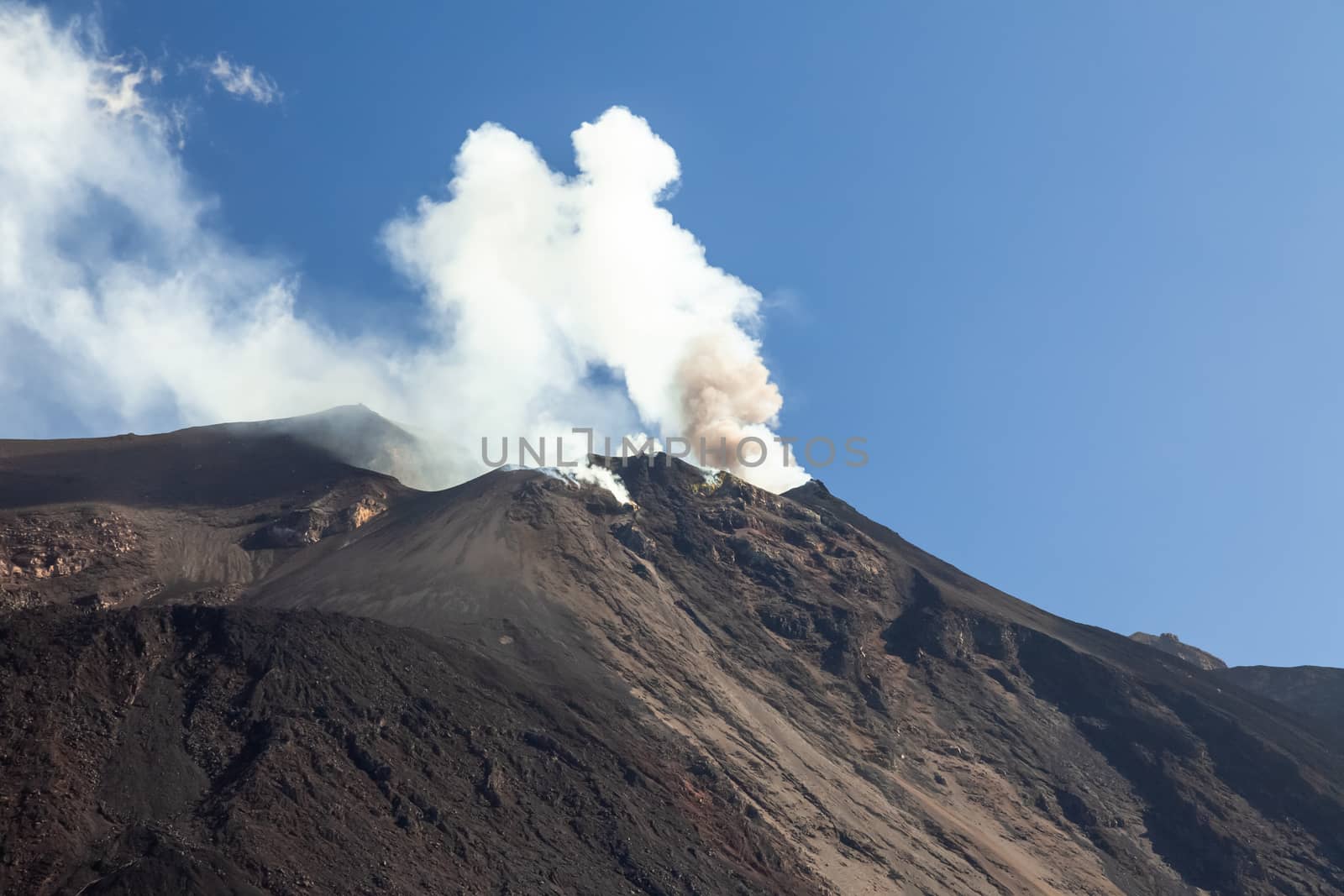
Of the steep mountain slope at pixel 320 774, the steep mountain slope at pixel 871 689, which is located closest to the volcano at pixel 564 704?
the steep mountain slope at pixel 320 774

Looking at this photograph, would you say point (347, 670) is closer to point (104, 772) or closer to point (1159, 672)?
point (104, 772)

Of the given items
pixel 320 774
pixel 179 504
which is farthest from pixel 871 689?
pixel 179 504

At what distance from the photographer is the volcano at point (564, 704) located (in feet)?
188

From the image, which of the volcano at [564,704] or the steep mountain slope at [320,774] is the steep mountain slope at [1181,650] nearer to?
the volcano at [564,704]

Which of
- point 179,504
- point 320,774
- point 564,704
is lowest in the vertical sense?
point 320,774

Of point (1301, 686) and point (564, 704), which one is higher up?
point (1301, 686)

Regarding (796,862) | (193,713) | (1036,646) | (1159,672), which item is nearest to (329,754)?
(193,713)

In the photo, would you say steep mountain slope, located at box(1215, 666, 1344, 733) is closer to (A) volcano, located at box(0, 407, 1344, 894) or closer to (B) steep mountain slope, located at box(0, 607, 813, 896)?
(A) volcano, located at box(0, 407, 1344, 894)

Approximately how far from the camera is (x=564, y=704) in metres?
78.9

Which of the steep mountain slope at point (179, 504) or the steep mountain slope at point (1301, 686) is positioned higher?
the steep mountain slope at point (179, 504)

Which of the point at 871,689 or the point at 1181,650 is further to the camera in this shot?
the point at 1181,650

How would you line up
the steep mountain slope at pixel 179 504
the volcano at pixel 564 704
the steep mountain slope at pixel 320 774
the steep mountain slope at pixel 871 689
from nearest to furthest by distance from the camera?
1. the steep mountain slope at pixel 320 774
2. the volcano at pixel 564 704
3. the steep mountain slope at pixel 871 689
4. the steep mountain slope at pixel 179 504

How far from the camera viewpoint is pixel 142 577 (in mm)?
99938

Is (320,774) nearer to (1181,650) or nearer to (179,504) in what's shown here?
(179,504)
